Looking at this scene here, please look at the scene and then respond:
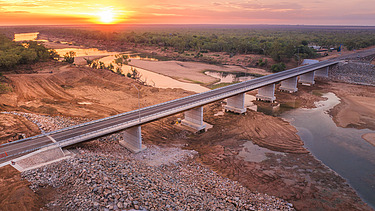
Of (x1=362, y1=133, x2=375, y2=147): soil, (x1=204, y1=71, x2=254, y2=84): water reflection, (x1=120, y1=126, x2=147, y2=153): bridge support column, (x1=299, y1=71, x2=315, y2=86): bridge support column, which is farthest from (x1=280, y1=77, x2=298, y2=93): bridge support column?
(x1=120, y1=126, x2=147, y2=153): bridge support column

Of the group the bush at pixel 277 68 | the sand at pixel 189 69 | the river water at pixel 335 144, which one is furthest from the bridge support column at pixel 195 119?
the bush at pixel 277 68

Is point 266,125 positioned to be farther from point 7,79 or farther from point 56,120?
point 7,79

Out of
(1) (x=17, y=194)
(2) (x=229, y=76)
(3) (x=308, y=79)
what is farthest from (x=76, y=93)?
(3) (x=308, y=79)

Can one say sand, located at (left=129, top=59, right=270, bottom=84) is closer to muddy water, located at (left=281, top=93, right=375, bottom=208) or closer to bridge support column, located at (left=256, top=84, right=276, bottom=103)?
bridge support column, located at (left=256, top=84, right=276, bottom=103)

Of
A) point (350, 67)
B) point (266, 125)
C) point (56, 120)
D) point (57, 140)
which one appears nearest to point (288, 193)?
point (266, 125)

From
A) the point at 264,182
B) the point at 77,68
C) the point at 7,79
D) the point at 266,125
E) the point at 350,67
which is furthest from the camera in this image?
the point at 350,67

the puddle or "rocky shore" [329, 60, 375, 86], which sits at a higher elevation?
"rocky shore" [329, 60, 375, 86]

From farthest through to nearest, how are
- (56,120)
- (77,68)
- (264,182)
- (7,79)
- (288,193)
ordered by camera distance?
(77,68) → (7,79) → (56,120) → (264,182) → (288,193)
